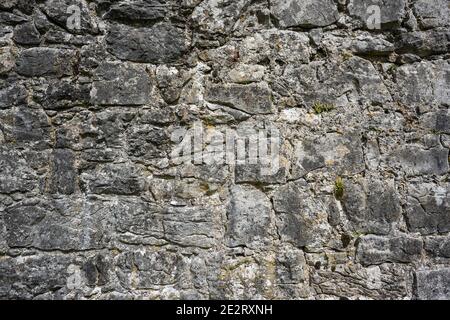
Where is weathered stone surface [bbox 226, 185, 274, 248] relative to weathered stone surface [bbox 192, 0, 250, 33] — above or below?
below

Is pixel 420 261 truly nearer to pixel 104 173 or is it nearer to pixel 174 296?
pixel 174 296

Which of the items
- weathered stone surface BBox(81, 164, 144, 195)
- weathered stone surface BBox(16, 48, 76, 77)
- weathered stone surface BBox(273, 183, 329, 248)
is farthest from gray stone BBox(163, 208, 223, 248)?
weathered stone surface BBox(16, 48, 76, 77)

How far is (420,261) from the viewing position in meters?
2.56

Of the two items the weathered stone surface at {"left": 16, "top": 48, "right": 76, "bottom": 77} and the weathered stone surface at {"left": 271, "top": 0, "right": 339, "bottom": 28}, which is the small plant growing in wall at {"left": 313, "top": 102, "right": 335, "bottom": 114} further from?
the weathered stone surface at {"left": 16, "top": 48, "right": 76, "bottom": 77}

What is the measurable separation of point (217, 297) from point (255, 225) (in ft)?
Answer: 1.57

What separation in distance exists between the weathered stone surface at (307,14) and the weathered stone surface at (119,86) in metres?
0.92

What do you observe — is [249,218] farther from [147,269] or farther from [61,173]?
[61,173]

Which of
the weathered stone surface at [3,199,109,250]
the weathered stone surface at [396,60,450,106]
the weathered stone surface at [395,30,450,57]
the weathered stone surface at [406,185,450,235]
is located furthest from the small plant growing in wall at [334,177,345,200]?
the weathered stone surface at [3,199,109,250]

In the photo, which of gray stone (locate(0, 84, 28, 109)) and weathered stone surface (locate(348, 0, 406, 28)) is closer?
gray stone (locate(0, 84, 28, 109))

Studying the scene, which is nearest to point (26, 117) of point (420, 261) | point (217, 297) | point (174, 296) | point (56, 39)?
point (56, 39)

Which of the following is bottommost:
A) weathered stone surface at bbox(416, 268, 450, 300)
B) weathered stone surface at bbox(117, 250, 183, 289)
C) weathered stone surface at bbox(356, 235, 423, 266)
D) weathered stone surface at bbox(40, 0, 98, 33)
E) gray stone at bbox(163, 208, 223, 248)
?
weathered stone surface at bbox(416, 268, 450, 300)

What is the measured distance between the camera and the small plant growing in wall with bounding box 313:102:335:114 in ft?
8.54

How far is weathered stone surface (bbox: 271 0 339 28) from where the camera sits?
2607 millimetres

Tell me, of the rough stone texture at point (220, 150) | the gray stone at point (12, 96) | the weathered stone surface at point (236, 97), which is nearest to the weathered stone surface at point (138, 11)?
the rough stone texture at point (220, 150)
